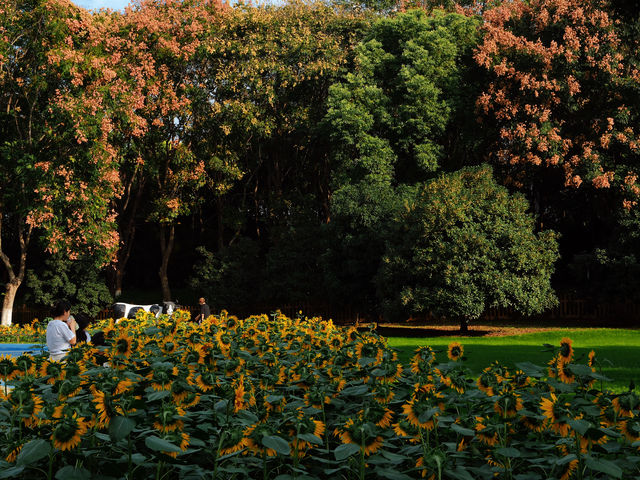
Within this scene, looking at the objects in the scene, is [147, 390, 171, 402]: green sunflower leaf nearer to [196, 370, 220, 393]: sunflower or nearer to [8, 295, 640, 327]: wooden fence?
[196, 370, 220, 393]: sunflower

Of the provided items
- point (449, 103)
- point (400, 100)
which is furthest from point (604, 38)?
point (400, 100)

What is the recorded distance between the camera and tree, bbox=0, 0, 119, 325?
76.4 feet

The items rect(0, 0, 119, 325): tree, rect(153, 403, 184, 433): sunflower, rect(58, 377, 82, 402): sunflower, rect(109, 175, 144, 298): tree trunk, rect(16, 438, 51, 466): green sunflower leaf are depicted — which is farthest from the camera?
rect(109, 175, 144, 298): tree trunk

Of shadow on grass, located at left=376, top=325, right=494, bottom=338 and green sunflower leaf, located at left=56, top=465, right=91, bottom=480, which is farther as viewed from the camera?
shadow on grass, located at left=376, top=325, right=494, bottom=338

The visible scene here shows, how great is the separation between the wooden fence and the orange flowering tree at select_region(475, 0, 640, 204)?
16.0ft

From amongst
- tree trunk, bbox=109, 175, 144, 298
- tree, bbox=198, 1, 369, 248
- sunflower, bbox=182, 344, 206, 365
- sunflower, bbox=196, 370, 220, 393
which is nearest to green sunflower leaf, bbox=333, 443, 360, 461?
sunflower, bbox=196, 370, 220, 393

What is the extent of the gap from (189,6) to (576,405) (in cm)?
2843

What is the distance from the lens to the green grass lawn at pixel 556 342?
12500mm

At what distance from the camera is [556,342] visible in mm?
21469

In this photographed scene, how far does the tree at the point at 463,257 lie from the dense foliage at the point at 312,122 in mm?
651

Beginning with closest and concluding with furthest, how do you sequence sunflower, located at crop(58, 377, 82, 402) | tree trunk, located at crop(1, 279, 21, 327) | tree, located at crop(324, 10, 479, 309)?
sunflower, located at crop(58, 377, 82, 402) < tree trunk, located at crop(1, 279, 21, 327) < tree, located at crop(324, 10, 479, 309)

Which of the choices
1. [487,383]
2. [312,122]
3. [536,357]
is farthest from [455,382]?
[312,122]

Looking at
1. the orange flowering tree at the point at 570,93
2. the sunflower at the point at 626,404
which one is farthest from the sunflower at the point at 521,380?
the orange flowering tree at the point at 570,93

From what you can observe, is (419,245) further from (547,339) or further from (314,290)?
(314,290)
